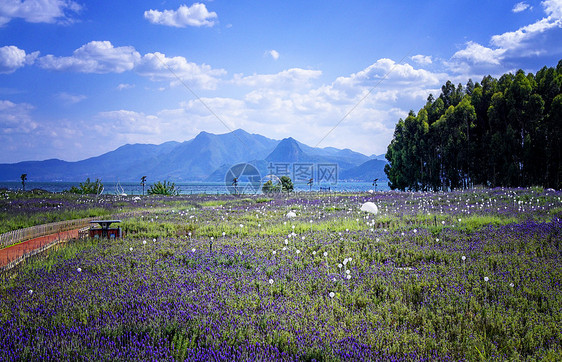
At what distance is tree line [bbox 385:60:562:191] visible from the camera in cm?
2783

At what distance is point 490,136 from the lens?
32250 mm

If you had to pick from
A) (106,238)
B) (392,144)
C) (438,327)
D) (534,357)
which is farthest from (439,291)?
(392,144)

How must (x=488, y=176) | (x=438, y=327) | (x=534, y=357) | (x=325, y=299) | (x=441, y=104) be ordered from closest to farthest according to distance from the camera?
(x=534, y=357) < (x=438, y=327) < (x=325, y=299) < (x=488, y=176) < (x=441, y=104)

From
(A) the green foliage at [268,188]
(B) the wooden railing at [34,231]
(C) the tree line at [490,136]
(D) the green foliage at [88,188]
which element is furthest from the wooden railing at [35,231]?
(C) the tree line at [490,136]

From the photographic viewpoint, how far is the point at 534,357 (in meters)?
3.99

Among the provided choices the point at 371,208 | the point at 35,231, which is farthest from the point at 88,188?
the point at 371,208

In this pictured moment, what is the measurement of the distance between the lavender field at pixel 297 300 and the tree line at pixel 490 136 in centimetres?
2194

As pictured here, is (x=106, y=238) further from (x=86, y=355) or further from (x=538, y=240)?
(x=538, y=240)

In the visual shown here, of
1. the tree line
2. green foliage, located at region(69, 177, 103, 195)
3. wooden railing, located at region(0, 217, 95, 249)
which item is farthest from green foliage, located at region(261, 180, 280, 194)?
wooden railing, located at region(0, 217, 95, 249)

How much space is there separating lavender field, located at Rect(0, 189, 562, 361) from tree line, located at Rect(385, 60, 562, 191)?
2194cm

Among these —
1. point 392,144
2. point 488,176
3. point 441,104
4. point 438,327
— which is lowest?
point 438,327

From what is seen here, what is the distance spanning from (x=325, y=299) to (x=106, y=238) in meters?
9.18

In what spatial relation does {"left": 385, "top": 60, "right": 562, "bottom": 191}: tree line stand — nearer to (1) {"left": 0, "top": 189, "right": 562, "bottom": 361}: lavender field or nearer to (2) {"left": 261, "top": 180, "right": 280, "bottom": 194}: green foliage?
(2) {"left": 261, "top": 180, "right": 280, "bottom": 194}: green foliage

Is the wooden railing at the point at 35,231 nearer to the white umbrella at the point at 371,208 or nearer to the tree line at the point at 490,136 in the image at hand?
the white umbrella at the point at 371,208
